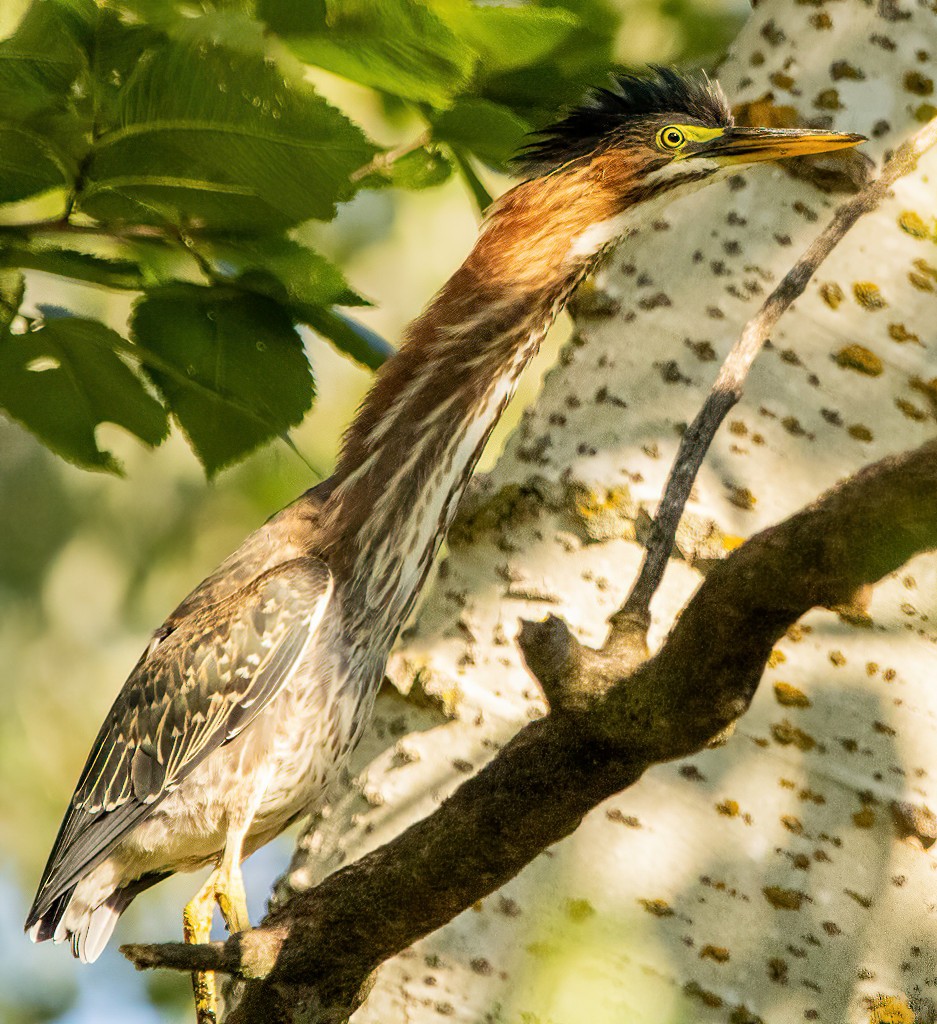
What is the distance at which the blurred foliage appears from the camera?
1.68 m

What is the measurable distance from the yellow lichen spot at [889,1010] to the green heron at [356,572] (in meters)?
0.94

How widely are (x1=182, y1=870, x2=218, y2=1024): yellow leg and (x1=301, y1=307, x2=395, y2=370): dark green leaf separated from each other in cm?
92

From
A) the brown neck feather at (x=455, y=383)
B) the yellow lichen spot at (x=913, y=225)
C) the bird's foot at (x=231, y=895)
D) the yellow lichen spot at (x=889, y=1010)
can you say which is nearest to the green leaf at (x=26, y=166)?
the brown neck feather at (x=455, y=383)

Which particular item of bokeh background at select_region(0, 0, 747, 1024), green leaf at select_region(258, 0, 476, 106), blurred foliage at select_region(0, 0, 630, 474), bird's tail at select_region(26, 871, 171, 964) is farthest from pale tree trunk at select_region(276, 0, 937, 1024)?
bokeh background at select_region(0, 0, 747, 1024)

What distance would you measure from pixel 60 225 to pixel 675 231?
3.30 feet

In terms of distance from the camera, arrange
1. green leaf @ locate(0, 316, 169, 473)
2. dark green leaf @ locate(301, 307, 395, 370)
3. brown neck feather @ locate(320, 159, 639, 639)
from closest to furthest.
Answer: green leaf @ locate(0, 316, 169, 473), dark green leaf @ locate(301, 307, 395, 370), brown neck feather @ locate(320, 159, 639, 639)

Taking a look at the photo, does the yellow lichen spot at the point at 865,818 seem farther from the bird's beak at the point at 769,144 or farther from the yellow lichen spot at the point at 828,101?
the yellow lichen spot at the point at 828,101

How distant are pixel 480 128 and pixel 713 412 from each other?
882 mm

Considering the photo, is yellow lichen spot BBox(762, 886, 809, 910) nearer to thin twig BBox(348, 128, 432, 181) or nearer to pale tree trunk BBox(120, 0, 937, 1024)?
pale tree trunk BBox(120, 0, 937, 1024)

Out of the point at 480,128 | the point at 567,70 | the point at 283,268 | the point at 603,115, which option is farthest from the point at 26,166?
the point at 603,115

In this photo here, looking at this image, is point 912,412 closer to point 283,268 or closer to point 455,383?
point 455,383

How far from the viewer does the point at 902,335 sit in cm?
197

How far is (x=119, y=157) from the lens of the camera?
173 centimetres

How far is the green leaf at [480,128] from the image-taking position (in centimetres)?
199
